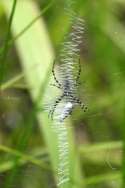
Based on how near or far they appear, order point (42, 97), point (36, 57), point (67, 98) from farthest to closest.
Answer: point (36, 57) < point (42, 97) < point (67, 98)

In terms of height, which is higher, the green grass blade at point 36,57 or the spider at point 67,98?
the spider at point 67,98

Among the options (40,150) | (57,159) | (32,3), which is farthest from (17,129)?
(32,3)

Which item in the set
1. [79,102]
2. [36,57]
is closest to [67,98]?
[79,102]

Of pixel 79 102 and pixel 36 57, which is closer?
pixel 79 102

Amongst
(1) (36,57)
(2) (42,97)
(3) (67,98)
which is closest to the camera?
(3) (67,98)

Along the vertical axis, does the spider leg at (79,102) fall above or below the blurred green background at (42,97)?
above

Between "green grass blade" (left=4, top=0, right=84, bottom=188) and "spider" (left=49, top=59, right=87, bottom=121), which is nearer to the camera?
"spider" (left=49, top=59, right=87, bottom=121)

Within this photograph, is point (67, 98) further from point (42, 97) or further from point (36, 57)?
point (36, 57)

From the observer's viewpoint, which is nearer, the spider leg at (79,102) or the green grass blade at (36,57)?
the spider leg at (79,102)
